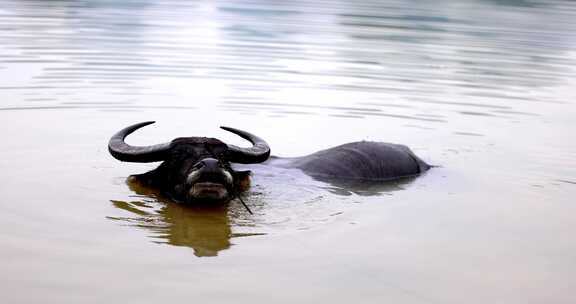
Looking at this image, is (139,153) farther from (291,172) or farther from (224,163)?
(291,172)

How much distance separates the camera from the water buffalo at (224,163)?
7.18m

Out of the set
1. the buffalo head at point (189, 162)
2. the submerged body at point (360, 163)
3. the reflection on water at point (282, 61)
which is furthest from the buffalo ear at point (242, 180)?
the reflection on water at point (282, 61)

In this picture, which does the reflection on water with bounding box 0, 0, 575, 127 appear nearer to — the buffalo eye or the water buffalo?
the water buffalo

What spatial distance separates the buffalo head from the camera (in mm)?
7203

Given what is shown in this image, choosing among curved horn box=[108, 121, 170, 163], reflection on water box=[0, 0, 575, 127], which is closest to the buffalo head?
curved horn box=[108, 121, 170, 163]

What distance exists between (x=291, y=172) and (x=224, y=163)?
0.92 meters

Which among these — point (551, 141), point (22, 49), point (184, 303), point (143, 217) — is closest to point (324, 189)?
point (143, 217)

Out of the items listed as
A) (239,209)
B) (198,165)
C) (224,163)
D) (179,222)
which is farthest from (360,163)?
(179,222)

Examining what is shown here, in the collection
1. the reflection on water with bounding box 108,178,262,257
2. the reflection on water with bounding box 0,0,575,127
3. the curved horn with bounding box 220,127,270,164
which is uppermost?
the curved horn with bounding box 220,127,270,164

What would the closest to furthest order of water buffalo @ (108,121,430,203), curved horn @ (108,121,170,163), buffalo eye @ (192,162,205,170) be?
buffalo eye @ (192,162,205,170) → water buffalo @ (108,121,430,203) → curved horn @ (108,121,170,163)

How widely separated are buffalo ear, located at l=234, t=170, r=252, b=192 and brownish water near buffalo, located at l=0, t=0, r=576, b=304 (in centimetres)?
11

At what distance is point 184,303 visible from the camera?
507cm

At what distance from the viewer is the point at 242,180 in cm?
773

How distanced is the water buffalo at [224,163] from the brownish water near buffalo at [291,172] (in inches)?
6.5
